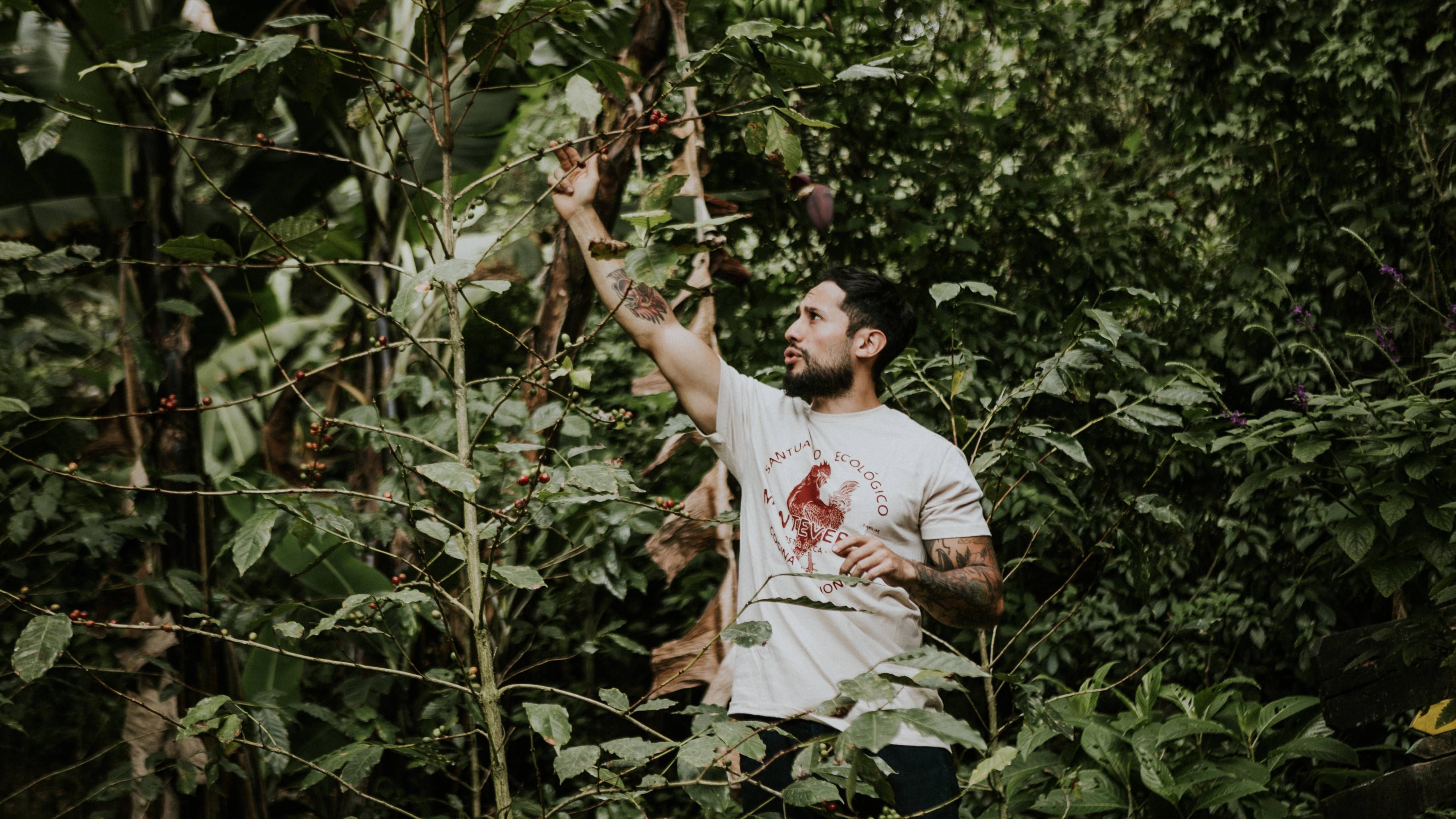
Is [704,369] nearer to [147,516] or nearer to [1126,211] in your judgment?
[147,516]

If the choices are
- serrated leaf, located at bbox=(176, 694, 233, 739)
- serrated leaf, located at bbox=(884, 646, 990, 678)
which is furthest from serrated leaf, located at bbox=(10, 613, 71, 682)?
serrated leaf, located at bbox=(884, 646, 990, 678)

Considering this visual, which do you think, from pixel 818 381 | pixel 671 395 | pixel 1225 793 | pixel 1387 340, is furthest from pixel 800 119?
pixel 1387 340

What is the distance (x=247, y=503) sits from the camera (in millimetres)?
3646

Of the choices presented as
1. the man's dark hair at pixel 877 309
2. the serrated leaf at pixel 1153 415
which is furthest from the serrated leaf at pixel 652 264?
the serrated leaf at pixel 1153 415

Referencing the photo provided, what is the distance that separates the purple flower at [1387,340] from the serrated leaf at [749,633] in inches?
107

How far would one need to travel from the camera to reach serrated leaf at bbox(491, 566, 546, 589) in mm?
1478

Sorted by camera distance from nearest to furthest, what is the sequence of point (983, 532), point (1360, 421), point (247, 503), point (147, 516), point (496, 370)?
1. point (983, 532)
2. point (147, 516)
3. point (1360, 421)
4. point (247, 503)
5. point (496, 370)

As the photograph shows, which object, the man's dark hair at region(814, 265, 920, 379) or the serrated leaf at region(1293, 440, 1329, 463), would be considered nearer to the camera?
the man's dark hair at region(814, 265, 920, 379)

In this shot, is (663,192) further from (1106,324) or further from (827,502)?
(1106,324)

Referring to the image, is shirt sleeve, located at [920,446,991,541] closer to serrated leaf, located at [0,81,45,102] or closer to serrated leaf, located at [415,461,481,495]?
serrated leaf, located at [415,461,481,495]

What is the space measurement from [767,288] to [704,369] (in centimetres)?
190

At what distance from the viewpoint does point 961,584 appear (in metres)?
1.92

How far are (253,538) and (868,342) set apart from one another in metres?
1.27

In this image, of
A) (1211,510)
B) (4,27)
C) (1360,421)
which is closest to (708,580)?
(1211,510)
